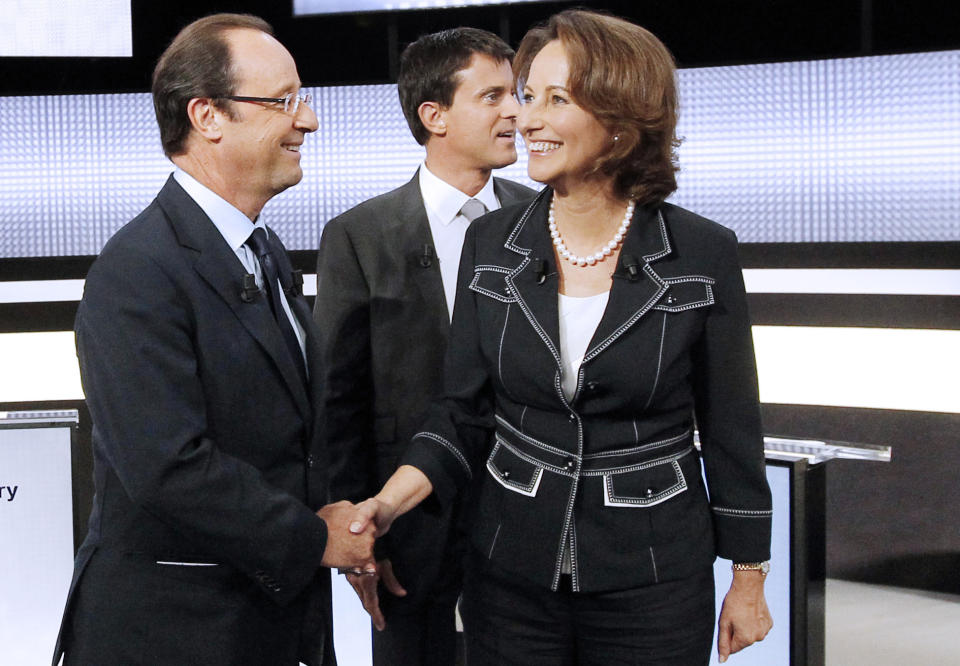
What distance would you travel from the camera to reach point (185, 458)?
4.71 feet

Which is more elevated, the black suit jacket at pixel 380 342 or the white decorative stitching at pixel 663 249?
the white decorative stitching at pixel 663 249

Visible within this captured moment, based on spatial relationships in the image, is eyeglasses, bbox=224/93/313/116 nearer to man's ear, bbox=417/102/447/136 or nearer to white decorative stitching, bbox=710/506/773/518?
man's ear, bbox=417/102/447/136

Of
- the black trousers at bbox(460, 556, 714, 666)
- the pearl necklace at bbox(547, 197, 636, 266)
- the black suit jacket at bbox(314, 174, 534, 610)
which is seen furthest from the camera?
the black suit jacket at bbox(314, 174, 534, 610)

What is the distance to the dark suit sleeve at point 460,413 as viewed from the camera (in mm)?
1787

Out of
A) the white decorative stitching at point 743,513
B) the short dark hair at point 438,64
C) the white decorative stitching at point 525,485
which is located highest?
the short dark hair at point 438,64

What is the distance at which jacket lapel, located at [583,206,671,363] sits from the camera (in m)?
A: 1.62

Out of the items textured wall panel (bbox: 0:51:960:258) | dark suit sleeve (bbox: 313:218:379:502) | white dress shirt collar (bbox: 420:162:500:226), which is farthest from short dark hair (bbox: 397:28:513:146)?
textured wall panel (bbox: 0:51:960:258)

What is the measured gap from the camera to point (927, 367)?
406 centimetres

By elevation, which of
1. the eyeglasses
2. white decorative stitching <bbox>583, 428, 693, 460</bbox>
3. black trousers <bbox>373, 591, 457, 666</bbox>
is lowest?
black trousers <bbox>373, 591, 457, 666</bbox>

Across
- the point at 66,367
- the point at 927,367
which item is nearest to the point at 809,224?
the point at 927,367

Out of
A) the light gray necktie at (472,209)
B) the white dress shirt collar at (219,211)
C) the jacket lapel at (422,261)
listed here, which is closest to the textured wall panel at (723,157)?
the light gray necktie at (472,209)

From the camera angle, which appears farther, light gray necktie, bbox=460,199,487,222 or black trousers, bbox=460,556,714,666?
light gray necktie, bbox=460,199,487,222

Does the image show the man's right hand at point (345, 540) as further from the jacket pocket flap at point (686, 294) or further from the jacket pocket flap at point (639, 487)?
the jacket pocket flap at point (686, 294)

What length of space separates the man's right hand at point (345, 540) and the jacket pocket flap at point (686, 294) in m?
0.55
